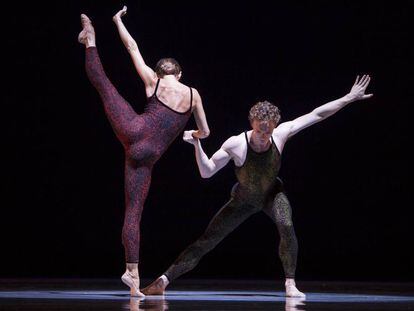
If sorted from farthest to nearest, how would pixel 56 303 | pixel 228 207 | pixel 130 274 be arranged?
pixel 228 207 < pixel 130 274 < pixel 56 303

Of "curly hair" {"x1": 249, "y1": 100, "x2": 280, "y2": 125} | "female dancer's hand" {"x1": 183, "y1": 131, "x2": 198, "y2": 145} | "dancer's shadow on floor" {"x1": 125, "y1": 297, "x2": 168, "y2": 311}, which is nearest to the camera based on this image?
"dancer's shadow on floor" {"x1": 125, "y1": 297, "x2": 168, "y2": 311}

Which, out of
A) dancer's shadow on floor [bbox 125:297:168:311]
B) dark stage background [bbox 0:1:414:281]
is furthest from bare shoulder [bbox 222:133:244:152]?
dark stage background [bbox 0:1:414:281]

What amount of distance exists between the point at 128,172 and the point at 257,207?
861mm

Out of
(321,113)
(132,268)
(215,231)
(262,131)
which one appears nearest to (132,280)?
(132,268)

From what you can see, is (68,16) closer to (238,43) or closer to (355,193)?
(238,43)

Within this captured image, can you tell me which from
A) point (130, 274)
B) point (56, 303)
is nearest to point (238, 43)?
point (130, 274)

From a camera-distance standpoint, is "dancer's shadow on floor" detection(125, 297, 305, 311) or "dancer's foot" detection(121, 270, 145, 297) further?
"dancer's foot" detection(121, 270, 145, 297)

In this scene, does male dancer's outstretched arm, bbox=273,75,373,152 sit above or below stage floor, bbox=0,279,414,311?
above

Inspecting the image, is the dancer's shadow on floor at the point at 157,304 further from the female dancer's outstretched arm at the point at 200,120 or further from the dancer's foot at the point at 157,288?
the female dancer's outstretched arm at the point at 200,120

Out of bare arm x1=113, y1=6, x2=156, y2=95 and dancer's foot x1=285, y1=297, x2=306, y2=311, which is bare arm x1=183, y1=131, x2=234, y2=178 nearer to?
bare arm x1=113, y1=6, x2=156, y2=95

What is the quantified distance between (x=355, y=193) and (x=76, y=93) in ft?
8.19

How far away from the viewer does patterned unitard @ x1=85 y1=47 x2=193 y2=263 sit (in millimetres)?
5336

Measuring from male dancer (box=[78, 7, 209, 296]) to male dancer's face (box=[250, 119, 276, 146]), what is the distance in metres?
0.31

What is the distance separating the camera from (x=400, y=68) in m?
8.09
